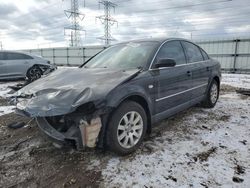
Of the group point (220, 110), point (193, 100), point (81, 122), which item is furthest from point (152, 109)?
point (220, 110)

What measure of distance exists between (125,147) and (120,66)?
1315 mm

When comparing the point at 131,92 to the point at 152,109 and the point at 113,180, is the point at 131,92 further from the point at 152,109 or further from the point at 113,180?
the point at 113,180

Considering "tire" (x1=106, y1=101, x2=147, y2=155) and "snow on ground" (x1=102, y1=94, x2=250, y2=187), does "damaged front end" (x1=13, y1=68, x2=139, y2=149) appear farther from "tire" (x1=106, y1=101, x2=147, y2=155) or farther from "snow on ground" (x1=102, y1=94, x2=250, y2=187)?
"snow on ground" (x1=102, y1=94, x2=250, y2=187)

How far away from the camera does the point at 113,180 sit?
8.41ft

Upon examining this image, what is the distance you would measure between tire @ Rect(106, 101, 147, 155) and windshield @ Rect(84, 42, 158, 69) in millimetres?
768

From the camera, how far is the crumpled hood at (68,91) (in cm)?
262

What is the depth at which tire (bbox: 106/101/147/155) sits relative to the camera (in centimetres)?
283

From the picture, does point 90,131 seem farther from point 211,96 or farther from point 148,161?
point 211,96

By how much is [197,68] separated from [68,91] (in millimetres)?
2882

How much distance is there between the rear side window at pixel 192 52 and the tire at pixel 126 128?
1.94 meters

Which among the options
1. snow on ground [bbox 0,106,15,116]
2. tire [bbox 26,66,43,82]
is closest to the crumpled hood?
snow on ground [bbox 0,106,15,116]

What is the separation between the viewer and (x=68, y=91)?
2.82m

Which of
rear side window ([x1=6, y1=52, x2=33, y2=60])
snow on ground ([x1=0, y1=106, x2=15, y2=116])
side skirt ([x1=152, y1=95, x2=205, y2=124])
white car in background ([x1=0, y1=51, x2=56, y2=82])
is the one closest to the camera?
side skirt ([x1=152, y1=95, x2=205, y2=124])

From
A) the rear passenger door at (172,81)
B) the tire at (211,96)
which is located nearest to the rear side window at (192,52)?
the rear passenger door at (172,81)
